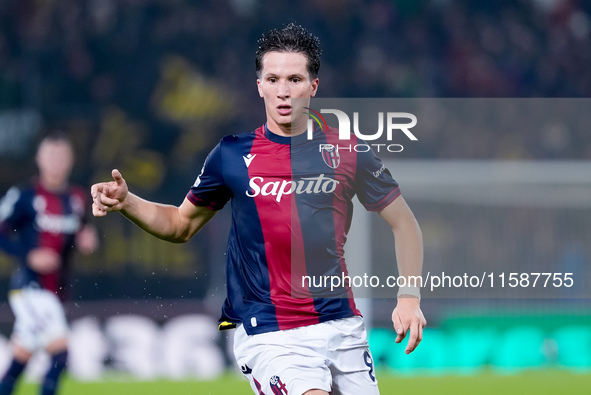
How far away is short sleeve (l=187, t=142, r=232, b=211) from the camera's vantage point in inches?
150

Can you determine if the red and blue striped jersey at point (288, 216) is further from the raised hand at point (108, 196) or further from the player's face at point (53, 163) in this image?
the player's face at point (53, 163)

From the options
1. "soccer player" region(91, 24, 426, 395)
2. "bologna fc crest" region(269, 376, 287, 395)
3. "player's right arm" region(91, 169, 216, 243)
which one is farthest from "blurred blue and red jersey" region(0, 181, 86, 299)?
"bologna fc crest" region(269, 376, 287, 395)

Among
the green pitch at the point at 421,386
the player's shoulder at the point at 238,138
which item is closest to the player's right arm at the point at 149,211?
the player's shoulder at the point at 238,138

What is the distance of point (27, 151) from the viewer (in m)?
11.2

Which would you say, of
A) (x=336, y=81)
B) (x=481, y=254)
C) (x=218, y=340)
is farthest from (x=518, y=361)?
(x=336, y=81)

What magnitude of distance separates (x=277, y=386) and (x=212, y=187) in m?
0.91

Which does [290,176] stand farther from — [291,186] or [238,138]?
[238,138]

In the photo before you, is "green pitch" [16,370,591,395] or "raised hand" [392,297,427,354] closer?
"raised hand" [392,297,427,354]

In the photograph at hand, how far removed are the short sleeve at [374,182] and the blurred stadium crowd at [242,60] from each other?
7638 millimetres

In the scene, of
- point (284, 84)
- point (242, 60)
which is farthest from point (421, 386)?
point (242, 60)

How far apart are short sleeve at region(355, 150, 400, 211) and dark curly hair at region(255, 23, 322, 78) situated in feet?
1.34

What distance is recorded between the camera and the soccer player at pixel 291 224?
353 cm

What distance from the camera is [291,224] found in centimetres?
360

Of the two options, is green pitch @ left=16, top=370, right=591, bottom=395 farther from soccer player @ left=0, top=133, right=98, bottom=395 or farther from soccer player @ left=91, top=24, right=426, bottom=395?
soccer player @ left=91, top=24, right=426, bottom=395
